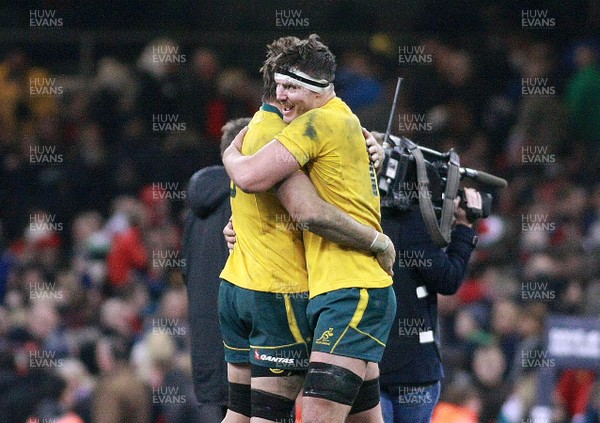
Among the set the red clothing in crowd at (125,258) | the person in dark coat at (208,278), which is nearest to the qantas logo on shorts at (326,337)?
the person in dark coat at (208,278)

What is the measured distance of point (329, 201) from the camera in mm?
5645

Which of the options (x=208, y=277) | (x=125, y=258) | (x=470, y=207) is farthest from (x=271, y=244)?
(x=125, y=258)

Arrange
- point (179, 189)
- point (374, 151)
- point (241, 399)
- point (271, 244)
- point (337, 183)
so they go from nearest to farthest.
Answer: point (337, 183)
point (271, 244)
point (374, 151)
point (241, 399)
point (179, 189)

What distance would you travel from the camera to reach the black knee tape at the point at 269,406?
18.7 feet

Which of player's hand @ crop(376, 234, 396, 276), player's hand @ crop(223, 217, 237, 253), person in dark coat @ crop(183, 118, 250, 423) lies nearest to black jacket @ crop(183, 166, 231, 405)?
person in dark coat @ crop(183, 118, 250, 423)

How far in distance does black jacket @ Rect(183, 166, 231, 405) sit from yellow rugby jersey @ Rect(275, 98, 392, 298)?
3.72 feet

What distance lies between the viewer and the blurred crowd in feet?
34.0

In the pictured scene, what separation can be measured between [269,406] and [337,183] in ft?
3.19

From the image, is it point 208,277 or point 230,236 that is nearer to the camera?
point 230,236

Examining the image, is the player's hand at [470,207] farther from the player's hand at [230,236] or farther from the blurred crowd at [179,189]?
the blurred crowd at [179,189]

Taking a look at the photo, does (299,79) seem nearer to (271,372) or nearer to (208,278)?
(271,372)

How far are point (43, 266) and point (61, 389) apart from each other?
3027 millimetres

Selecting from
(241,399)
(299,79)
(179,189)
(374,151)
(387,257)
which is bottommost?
(179,189)

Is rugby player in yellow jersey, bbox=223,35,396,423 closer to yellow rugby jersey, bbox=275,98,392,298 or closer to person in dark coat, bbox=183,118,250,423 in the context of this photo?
yellow rugby jersey, bbox=275,98,392,298
